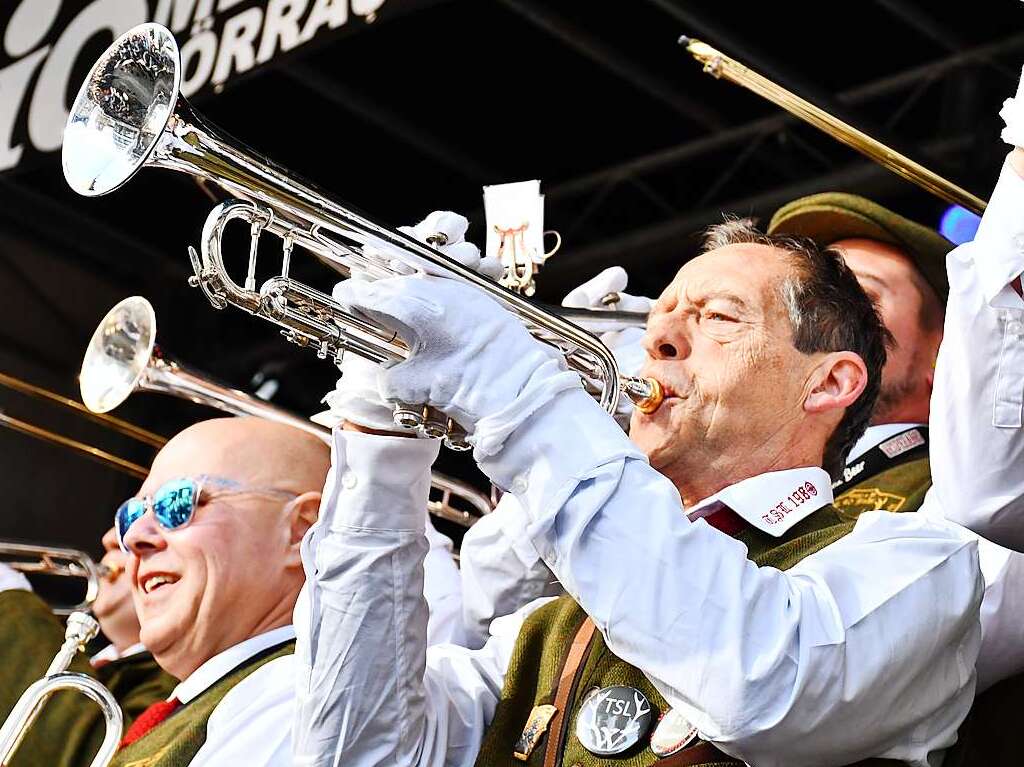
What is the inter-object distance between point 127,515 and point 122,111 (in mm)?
1502

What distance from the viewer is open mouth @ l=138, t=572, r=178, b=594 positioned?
4.12m

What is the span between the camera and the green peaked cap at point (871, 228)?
4.34 metres

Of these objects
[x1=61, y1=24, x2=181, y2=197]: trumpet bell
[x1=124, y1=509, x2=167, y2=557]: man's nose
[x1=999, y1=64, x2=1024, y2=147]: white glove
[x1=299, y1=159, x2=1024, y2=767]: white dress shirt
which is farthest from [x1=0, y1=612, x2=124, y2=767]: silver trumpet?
[x1=999, y1=64, x2=1024, y2=147]: white glove

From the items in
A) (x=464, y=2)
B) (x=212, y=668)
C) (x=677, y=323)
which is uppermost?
(x=464, y=2)

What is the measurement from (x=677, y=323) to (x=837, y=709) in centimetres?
106

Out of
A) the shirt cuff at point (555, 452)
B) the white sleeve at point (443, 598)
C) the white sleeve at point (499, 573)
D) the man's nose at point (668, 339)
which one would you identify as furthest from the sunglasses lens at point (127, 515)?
the shirt cuff at point (555, 452)

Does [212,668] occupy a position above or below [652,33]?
below

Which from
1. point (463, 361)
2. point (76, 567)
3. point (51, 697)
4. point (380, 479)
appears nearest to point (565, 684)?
point (380, 479)

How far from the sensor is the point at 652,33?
7.26 metres

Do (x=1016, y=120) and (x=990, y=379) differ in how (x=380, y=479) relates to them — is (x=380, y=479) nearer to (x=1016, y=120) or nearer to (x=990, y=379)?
(x=990, y=379)

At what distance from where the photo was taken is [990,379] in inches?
116

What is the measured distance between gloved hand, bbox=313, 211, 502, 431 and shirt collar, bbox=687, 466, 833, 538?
56 centimetres

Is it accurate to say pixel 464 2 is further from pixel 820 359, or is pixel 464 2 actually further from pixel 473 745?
pixel 473 745

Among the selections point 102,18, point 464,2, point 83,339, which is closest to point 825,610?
point 102,18
